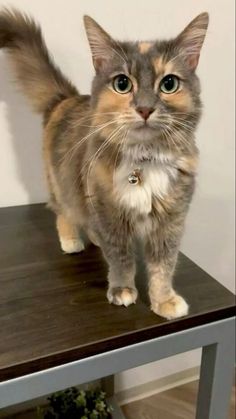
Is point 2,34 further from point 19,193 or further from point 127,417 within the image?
point 127,417

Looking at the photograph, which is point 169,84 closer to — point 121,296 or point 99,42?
point 99,42

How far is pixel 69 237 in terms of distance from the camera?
0.94 meters

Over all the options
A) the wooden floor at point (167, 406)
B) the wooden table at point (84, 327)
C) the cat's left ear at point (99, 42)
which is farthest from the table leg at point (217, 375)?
the cat's left ear at point (99, 42)

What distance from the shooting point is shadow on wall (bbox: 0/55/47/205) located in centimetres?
101

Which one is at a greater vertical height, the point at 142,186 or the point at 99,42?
the point at 99,42

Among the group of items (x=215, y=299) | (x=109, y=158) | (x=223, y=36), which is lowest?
(x=215, y=299)

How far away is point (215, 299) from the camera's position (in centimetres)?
80

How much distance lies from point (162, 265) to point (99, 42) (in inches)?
15.5

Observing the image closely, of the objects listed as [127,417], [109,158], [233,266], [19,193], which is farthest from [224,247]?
[109,158]

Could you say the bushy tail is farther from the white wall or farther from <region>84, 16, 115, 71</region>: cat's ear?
<region>84, 16, 115, 71</region>: cat's ear

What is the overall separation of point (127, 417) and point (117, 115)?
884 millimetres

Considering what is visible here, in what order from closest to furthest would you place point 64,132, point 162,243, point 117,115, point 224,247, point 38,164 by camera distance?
point 117,115
point 162,243
point 64,132
point 38,164
point 224,247

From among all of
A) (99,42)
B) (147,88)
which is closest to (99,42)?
(99,42)

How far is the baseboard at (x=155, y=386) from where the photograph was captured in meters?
1.40
